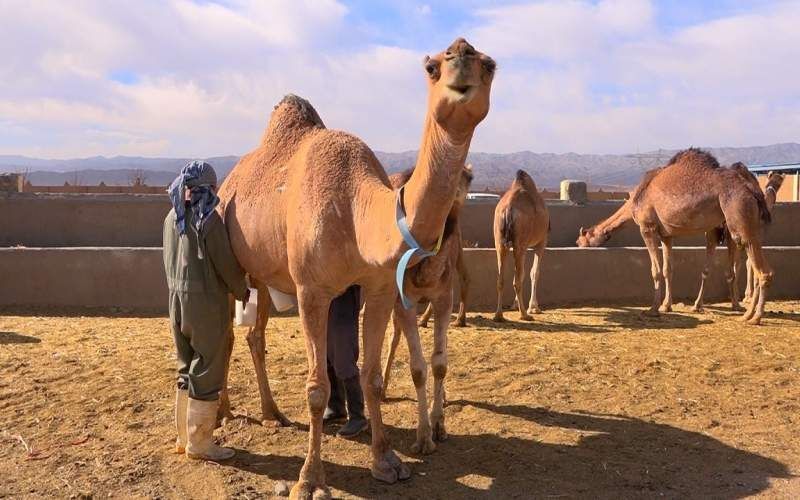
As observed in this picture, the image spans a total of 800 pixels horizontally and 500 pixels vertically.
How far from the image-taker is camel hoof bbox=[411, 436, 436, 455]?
187 inches

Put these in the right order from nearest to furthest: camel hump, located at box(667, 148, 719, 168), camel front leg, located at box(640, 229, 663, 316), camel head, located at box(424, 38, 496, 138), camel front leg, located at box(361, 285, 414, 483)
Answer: camel head, located at box(424, 38, 496, 138) → camel front leg, located at box(361, 285, 414, 483) → camel front leg, located at box(640, 229, 663, 316) → camel hump, located at box(667, 148, 719, 168)

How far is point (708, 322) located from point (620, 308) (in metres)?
1.47

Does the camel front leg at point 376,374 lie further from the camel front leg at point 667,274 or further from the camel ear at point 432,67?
the camel front leg at point 667,274

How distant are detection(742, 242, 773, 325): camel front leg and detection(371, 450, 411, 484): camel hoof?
22.8 ft

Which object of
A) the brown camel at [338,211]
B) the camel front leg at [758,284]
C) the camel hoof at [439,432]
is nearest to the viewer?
the brown camel at [338,211]

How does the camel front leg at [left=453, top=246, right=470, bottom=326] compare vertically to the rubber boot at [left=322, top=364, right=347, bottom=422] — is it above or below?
above

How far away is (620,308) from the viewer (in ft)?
35.6

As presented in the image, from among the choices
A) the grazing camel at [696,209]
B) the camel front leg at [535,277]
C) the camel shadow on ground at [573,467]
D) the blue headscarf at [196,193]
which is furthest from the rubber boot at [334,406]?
the grazing camel at [696,209]

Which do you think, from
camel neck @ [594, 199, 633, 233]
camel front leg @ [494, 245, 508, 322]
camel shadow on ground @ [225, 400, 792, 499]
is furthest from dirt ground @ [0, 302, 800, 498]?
camel neck @ [594, 199, 633, 233]

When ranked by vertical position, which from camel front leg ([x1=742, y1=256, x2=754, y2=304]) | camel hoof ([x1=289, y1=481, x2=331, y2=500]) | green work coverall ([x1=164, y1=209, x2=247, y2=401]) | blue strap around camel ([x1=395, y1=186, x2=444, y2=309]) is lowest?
camel hoof ([x1=289, y1=481, x2=331, y2=500])

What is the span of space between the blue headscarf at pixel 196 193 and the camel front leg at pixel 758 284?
309 inches

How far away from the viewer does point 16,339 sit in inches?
308

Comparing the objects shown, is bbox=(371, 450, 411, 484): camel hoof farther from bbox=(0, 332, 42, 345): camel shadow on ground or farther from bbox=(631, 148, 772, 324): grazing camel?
bbox=(631, 148, 772, 324): grazing camel

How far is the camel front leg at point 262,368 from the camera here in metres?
5.29
